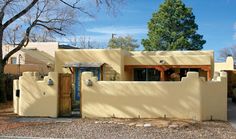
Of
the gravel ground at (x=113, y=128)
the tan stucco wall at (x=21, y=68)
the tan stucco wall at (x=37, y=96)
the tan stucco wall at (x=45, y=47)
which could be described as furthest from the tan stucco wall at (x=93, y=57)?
the tan stucco wall at (x=45, y=47)

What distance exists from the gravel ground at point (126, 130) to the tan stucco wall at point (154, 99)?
3.30 feet

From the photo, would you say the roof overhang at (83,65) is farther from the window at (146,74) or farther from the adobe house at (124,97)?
the window at (146,74)

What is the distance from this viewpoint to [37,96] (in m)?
16.6

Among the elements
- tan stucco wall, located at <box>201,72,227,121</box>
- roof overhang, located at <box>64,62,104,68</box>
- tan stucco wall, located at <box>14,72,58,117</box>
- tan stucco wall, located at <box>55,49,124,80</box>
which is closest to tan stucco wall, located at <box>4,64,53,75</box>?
tan stucco wall, located at <box>55,49,124,80</box>

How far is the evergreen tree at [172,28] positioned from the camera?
4669cm

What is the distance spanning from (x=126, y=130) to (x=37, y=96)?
219 inches

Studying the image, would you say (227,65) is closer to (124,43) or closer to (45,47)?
(45,47)

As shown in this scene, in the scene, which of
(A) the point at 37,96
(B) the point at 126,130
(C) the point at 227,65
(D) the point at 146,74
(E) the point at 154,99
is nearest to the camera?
(B) the point at 126,130

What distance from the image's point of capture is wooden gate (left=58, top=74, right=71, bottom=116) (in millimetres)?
16719

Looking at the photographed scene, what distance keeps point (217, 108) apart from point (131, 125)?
4.23m

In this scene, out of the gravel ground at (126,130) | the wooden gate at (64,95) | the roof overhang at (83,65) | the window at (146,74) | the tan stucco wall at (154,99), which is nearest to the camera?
the gravel ground at (126,130)

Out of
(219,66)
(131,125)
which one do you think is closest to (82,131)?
(131,125)

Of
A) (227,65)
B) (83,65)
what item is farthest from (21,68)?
(227,65)

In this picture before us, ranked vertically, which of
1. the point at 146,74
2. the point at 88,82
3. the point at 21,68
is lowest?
the point at 88,82
